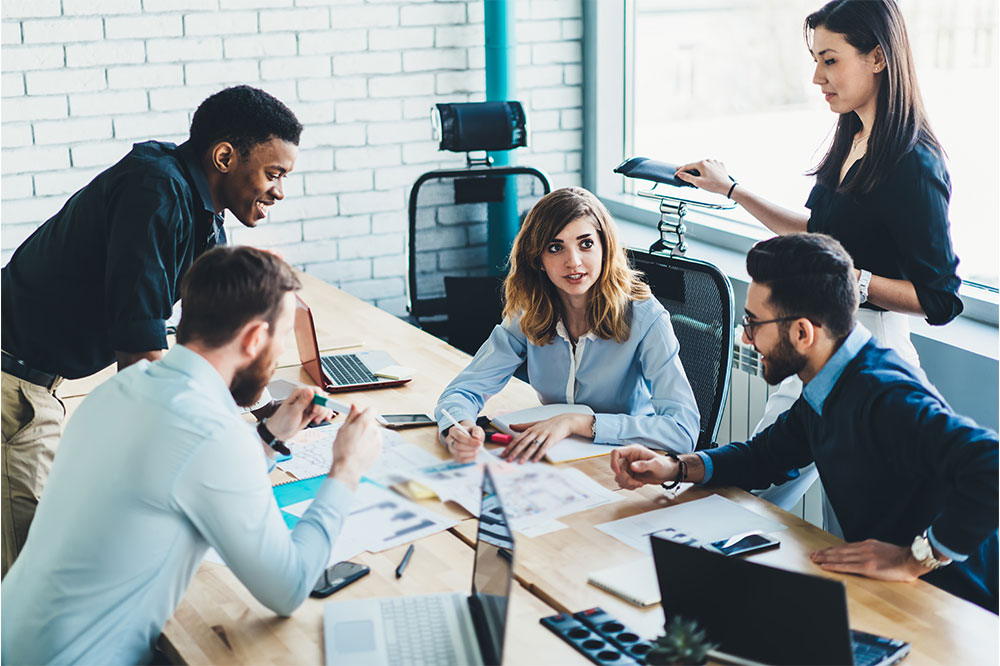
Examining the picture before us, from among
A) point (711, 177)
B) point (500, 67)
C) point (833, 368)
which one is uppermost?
point (500, 67)

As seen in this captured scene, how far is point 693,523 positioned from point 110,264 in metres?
1.23

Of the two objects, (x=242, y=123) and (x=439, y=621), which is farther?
(x=242, y=123)

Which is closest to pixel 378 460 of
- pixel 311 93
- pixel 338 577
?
pixel 338 577

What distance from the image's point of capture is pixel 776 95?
3771 mm

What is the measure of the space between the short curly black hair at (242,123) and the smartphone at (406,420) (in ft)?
2.30

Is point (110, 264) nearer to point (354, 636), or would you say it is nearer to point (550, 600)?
point (354, 636)

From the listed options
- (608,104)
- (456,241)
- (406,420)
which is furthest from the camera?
(608,104)

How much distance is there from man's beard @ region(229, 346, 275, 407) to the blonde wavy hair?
98 cm

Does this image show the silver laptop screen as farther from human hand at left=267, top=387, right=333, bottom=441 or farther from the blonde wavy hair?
the blonde wavy hair

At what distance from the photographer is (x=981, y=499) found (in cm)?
158

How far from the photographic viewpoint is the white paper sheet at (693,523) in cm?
183

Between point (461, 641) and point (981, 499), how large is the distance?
827 mm

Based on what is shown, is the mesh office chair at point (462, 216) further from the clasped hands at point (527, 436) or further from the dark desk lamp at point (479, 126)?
the clasped hands at point (527, 436)

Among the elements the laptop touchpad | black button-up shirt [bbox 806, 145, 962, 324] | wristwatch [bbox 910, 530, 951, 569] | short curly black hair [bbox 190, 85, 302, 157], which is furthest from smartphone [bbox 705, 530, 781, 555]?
short curly black hair [bbox 190, 85, 302, 157]
